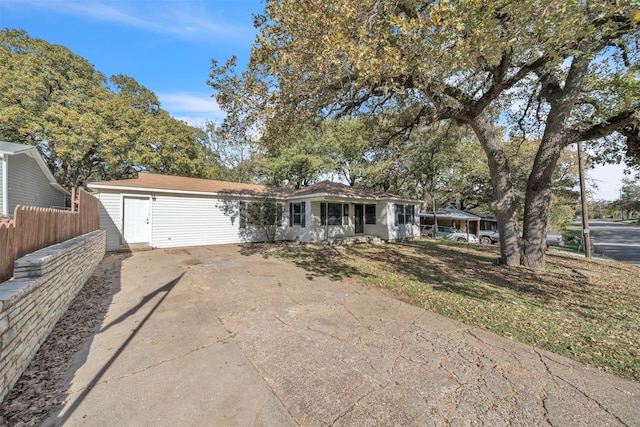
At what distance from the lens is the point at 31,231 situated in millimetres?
3338

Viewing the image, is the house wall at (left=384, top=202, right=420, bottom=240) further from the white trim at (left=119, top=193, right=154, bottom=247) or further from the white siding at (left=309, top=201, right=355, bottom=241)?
the white trim at (left=119, top=193, right=154, bottom=247)

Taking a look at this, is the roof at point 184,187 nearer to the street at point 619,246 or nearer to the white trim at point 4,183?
the white trim at point 4,183

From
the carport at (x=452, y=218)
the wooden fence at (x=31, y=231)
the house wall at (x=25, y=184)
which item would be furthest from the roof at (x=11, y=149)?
the carport at (x=452, y=218)

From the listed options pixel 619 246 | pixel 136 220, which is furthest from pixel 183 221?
pixel 619 246

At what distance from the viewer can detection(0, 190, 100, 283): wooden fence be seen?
2.62m

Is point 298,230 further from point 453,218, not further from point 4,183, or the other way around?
point 453,218

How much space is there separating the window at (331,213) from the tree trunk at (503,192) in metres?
7.13

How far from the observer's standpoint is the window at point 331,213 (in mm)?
12797

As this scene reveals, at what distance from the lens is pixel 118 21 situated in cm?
766

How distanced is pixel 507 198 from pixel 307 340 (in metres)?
7.76

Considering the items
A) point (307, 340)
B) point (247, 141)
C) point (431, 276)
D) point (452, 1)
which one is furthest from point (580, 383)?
point (247, 141)

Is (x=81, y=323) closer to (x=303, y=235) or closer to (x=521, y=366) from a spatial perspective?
(x=521, y=366)

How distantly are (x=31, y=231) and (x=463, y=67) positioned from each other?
24.3 ft

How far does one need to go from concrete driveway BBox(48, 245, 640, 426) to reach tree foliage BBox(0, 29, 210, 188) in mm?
14671
